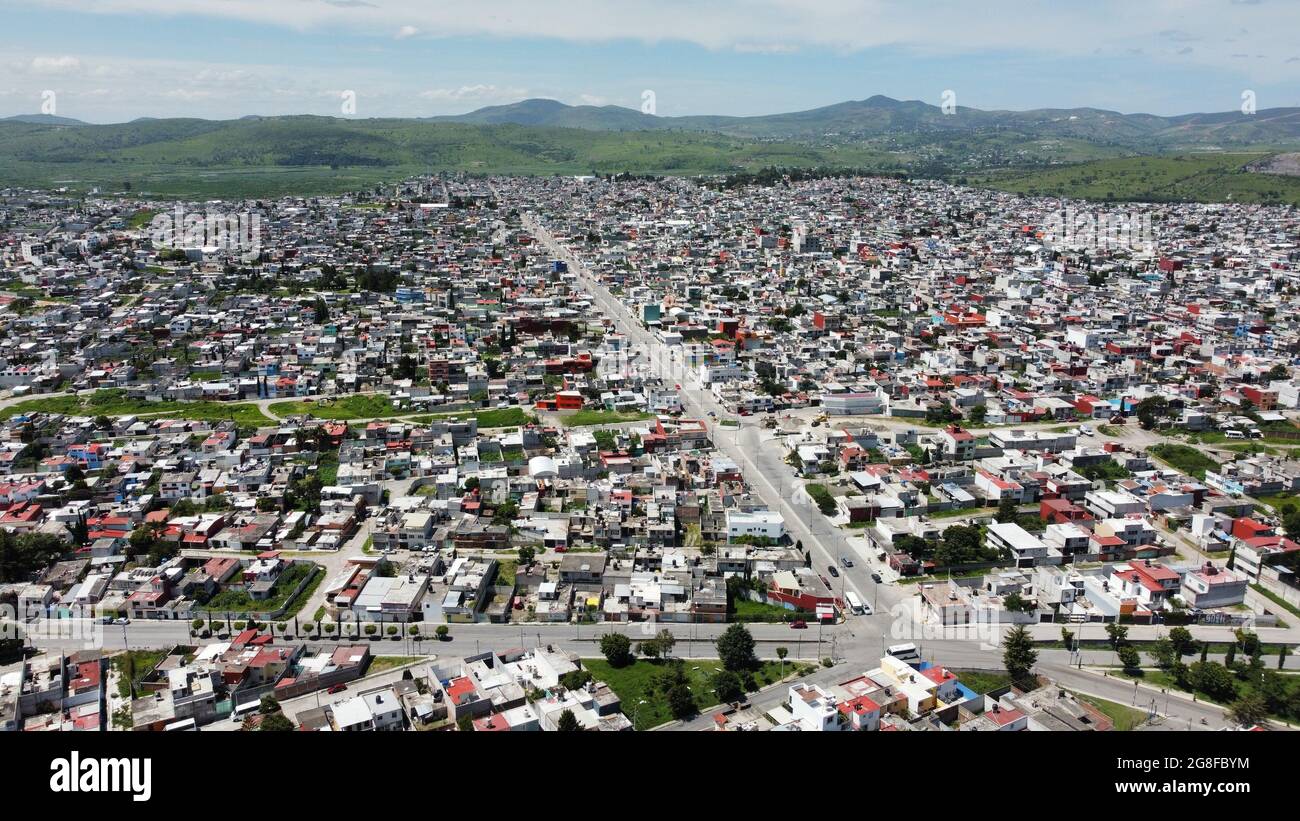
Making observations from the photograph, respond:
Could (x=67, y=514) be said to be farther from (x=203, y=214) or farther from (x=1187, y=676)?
(x=203, y=214)

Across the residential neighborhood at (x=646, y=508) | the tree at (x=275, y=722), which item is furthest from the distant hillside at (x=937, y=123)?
the tree at (x=275, y=722)

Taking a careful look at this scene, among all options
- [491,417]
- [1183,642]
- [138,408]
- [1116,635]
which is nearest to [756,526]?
[1116,635]

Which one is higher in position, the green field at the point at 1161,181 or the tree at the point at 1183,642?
the green field at the point at 1161,181

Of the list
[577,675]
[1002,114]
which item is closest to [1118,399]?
[577,675]

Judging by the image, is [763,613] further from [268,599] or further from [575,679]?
[268,599]

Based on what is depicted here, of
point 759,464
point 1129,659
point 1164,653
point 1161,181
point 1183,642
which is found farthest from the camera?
point 1161,181

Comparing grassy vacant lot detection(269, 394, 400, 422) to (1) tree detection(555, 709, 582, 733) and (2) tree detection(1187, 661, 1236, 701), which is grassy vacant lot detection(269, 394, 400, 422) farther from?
(2) tree detection(1187, 661, 1236, 701)

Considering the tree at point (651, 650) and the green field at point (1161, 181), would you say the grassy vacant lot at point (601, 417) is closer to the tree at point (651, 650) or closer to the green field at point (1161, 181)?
the tree at point (651, 650)
